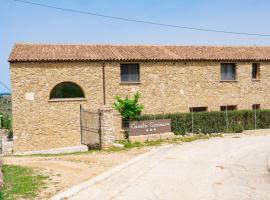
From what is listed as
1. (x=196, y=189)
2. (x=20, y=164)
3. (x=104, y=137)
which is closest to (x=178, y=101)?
(x=104, y=137)

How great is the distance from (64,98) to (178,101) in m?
7.89

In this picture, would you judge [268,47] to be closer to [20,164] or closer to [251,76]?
[251,76]

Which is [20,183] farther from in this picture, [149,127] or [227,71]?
[227,71]

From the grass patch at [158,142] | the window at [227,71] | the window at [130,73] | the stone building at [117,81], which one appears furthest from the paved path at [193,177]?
the window at [227,71]

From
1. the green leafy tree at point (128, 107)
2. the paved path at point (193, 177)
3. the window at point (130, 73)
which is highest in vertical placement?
the window at point (130, 73)

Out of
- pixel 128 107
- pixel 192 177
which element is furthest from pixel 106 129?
pixel 192 177

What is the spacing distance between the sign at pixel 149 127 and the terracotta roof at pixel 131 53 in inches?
216

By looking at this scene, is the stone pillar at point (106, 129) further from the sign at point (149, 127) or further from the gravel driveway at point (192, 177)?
the gravel driveway at point (192, 177)

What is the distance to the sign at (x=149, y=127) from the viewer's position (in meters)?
20.3

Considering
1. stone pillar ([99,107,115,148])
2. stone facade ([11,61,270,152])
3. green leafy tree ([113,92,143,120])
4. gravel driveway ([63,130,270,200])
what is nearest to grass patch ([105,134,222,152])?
stone pillar ([99,107,115,148])

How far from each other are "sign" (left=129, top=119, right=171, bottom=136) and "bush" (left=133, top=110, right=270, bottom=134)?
0.67 metres

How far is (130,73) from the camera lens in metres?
25.0

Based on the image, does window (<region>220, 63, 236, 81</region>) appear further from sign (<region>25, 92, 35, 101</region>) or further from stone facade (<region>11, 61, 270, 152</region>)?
sign (<region>25, 92, 35, 101</region>)

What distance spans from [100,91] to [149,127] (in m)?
4.96
